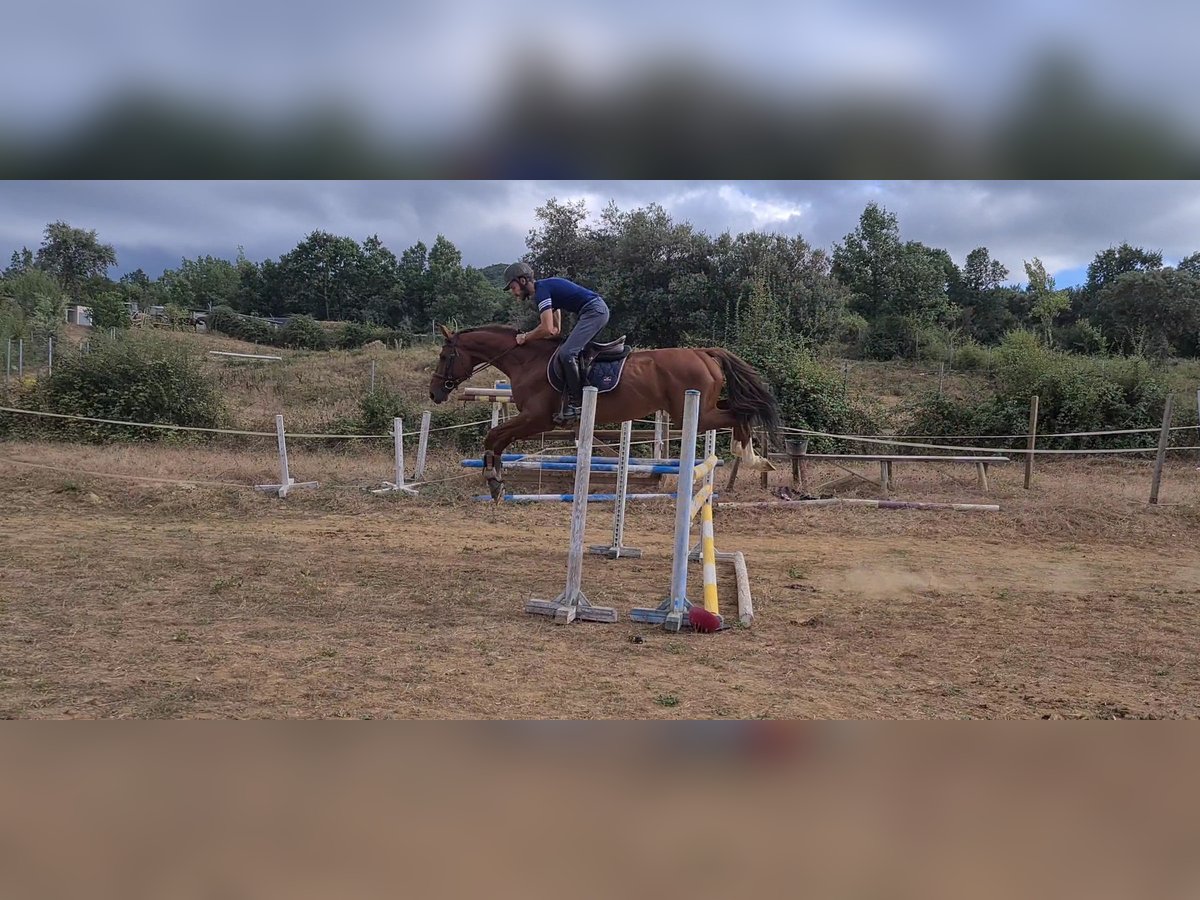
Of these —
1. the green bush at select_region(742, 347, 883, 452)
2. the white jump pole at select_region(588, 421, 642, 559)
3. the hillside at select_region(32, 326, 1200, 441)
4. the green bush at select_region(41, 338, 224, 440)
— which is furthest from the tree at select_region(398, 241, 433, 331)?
the white jump pole at select_region(588, 421, 642, 559)

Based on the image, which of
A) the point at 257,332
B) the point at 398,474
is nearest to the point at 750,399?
the point at 398,474

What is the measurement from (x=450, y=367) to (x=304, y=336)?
24.1 meters

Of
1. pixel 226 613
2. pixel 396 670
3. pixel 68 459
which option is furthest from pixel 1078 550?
pixel 68 459

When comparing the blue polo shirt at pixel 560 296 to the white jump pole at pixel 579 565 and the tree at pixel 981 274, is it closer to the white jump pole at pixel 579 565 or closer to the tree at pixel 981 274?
the white jump pole at pixel 579 565

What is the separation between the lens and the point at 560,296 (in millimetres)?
5871

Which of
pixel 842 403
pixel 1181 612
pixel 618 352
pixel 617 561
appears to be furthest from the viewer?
pixel 842 403

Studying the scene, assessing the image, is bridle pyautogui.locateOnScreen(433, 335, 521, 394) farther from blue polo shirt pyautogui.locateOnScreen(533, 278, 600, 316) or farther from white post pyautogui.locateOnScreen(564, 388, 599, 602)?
white post pyautogui.locateOnScreen(564, 388, 599, 602)

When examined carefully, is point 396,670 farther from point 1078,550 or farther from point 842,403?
point 842,403

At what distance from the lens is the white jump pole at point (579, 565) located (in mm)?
4723

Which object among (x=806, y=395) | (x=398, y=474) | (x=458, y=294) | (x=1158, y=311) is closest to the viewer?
(x=398, y=474)

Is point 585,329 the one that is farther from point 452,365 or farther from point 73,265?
point 73,265

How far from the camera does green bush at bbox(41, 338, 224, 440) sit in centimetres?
1568
